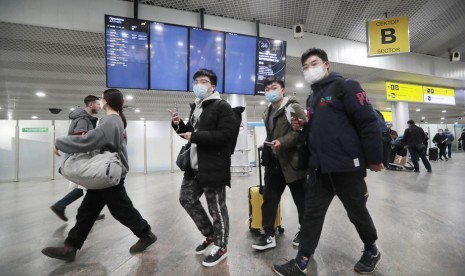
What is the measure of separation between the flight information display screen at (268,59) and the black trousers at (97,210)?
397cm

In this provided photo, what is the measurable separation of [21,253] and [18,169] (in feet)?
32.8

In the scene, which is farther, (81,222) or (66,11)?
(66,11)

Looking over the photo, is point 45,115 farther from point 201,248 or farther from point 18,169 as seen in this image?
point 201,248

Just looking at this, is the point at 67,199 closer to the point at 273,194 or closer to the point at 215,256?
the point at 215,256

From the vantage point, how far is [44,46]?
16.4 ft

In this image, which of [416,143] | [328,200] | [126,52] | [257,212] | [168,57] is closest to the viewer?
[328,200]

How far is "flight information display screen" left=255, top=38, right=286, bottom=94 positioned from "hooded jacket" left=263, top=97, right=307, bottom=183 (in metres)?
3.24

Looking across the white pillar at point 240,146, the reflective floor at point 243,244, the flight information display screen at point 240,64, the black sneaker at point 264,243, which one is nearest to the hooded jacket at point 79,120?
the reflective floor at point 243,244

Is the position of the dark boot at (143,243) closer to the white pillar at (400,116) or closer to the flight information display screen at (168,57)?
the flight information display screen at (168,57)

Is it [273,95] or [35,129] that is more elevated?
[35,129]

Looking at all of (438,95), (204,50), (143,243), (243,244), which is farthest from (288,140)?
(438,95)

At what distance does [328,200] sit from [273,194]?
22.9 inches

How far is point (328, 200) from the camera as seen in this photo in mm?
1619

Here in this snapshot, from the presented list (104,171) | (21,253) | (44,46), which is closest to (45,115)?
(44,46)
